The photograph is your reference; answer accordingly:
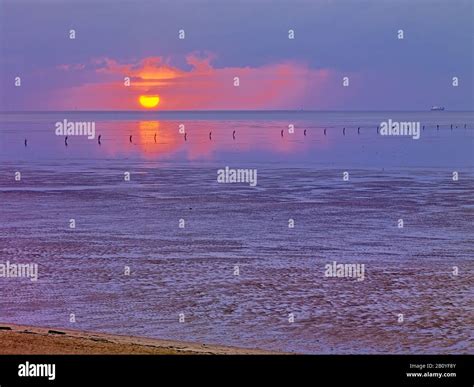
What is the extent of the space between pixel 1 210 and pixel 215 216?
33.1 feet

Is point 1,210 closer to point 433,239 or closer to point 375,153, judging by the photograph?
point 433,239

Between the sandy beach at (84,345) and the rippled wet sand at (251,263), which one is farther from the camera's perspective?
the rippled wet sand at (251,263)

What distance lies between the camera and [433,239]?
31047mm

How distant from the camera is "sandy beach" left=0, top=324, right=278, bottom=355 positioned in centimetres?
1480

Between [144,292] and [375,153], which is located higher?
[375,153]

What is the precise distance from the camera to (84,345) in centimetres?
1562

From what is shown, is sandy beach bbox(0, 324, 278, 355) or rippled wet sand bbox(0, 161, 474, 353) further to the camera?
rippled wet sand bbox(0, 161, 474, 353)

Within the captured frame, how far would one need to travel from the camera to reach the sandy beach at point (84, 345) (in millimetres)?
14805

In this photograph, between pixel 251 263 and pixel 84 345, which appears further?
pixel 251 263

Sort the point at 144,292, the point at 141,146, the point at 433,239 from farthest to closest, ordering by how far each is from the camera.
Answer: the point at 141,146 → the point at 433,239 → the point at 144,292

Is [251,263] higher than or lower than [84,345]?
higher
